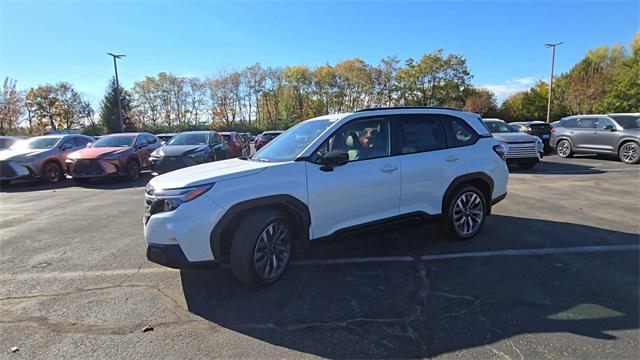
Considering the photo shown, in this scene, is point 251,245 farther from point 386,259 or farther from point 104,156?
point 104,156

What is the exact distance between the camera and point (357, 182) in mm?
4305

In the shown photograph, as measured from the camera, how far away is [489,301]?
3578mm

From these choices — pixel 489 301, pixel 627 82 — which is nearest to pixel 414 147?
pixel 489 301

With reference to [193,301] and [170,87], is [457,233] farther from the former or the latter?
[170,87]

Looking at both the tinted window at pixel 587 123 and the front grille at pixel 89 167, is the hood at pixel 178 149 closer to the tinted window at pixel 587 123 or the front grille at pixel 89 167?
the front grille at pixel 89 167

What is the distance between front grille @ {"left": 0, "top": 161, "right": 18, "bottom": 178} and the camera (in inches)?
466

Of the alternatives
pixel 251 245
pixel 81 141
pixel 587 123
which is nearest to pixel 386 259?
pixel 251 245

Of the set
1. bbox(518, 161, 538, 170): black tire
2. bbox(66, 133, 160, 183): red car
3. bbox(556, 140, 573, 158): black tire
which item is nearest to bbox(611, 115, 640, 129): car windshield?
bbox(556, 140, 573, 158): black tire

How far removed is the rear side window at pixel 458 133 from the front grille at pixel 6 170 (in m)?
13.2

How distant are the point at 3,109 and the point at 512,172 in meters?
48.5

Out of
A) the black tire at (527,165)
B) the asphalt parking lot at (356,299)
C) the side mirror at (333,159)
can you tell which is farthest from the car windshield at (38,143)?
the black tire at (527,165)

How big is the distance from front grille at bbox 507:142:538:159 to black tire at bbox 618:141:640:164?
4.20 meters

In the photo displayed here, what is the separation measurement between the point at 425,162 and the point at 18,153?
13.5 metres

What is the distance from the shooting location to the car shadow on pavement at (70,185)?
1173cm
